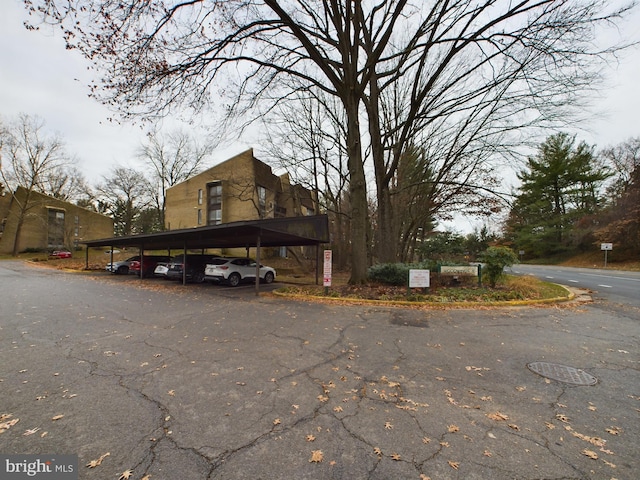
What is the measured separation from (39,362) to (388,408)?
16.2ft

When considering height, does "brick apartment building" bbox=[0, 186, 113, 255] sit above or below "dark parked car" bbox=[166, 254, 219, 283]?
above

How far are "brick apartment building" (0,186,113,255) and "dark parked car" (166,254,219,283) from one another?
3272cm

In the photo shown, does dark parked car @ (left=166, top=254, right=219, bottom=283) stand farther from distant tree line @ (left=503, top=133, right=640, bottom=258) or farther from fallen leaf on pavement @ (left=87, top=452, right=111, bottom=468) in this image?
distant tree line @ (left=503, top=133, right=640, bottom=258)

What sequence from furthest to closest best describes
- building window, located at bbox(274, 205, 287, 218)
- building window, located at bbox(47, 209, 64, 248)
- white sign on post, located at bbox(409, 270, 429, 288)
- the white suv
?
1. building window, located at bbox(47, 209, 64, 248)
2. building window, located at bbox(274, 205, 287, 218)
3. the white suv
4. white sign on post, located at bbox(409, 270, 429, 288)

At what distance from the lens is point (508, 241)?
45188 mm

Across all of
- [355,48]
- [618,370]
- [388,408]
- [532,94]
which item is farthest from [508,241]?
[388,408]

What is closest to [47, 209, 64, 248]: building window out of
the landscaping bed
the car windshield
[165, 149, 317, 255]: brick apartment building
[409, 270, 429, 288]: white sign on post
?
[165, 149, 317, 255]: brick apartment building

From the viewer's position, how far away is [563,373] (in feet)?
12.7

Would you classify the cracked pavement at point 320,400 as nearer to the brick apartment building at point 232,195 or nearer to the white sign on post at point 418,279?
the white sign on post at point 418,279

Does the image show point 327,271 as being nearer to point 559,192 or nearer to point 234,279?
point 234,279

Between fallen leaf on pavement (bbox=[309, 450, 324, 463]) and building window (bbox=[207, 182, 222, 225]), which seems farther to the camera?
building window (bbox=[207, 182, 222, 225])

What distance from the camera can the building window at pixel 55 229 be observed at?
40.5 metres

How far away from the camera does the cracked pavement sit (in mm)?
2152

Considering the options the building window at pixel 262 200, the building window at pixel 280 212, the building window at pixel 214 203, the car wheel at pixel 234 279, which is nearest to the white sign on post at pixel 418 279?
the car wheel at pixel 234 279
